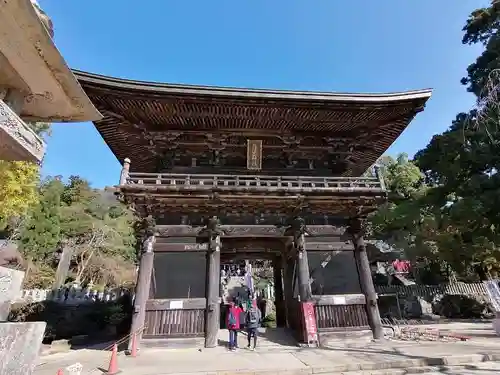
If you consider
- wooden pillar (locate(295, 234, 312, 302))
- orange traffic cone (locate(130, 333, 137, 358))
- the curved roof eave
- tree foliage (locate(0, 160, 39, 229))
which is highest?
the curved roof eave

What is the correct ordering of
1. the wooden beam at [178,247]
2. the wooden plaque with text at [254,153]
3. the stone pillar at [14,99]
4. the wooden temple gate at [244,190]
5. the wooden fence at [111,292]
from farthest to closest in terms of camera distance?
the wooden fence at [111,292] → the wooden plaque with text at [254,153] → the wooden beam at [178,247] → the wooden temple gate at [244,190] → the stone pillar at [14,99]

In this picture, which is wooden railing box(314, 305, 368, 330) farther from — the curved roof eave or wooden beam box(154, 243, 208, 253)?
the curved roof eave

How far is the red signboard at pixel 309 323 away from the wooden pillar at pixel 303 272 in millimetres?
220

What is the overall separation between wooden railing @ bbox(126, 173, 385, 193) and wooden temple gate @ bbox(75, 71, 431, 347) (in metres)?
0.05

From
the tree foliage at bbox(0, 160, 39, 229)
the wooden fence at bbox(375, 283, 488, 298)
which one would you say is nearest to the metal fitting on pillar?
the wooden fence at bbox(375, 283, 488, 298)

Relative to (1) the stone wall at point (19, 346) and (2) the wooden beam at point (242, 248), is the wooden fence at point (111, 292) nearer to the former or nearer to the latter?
(2) the wooden beam at point (242, 248)

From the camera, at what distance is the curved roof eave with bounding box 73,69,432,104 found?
9.48m

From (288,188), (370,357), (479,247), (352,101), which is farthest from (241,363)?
(479,247)

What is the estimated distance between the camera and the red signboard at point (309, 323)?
8930 mm

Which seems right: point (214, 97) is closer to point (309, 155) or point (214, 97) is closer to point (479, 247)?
point (309, 155)

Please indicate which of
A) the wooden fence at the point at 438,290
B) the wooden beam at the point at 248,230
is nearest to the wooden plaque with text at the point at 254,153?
the wooden beam at the point at 248,230

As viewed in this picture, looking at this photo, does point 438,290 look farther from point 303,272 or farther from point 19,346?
point 19,346

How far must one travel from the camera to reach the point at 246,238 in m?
10.8

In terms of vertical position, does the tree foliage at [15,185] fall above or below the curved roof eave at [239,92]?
below
